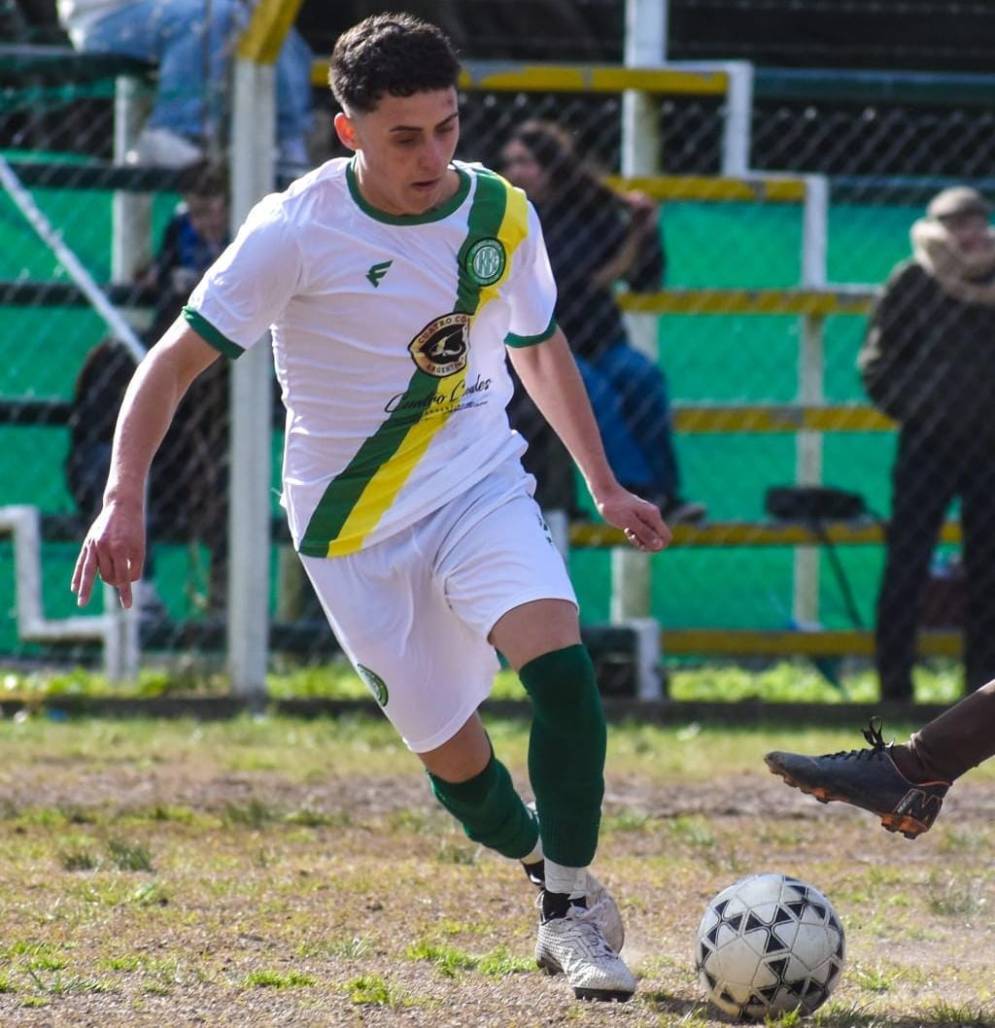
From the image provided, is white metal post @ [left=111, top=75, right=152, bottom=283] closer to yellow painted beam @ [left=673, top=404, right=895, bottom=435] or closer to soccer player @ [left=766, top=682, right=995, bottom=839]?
yellow painted beam @ [left=673, top=404, right=895, bottom=435]

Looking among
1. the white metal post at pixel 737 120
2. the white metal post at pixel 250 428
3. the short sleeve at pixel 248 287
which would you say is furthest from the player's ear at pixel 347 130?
the white metal post at pixel 737 120

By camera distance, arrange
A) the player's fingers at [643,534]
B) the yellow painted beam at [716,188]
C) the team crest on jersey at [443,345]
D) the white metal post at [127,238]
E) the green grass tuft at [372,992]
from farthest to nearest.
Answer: the yellow painted beam at [716,188] < the white metal post at [127,238] < the player's fingers at [643,534] < the team crest on jersey at [443,345] < the green grass tuft at [372,992]

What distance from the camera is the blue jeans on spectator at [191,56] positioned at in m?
8.77

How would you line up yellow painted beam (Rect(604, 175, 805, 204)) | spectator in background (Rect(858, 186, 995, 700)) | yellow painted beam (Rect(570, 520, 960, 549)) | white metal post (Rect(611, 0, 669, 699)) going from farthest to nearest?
white metal post (Rect(611, 0, 669, 699)), yellow painted beam (Rect(604, 175, 805, 204)), yellow painted beam (Rect(570, 520, 960, 549)), spectator in background (Rect(858, 186, 995, 700))

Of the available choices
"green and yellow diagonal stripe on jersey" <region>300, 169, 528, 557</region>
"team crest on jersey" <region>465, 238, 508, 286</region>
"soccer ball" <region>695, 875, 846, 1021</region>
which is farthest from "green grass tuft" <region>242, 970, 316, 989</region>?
"team crest on jersey" <region>465, 238, 508, 286</region>

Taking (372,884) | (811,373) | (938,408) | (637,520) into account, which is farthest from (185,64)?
(637,520)

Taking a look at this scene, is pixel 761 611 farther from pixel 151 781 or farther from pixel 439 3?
pixel 151 781

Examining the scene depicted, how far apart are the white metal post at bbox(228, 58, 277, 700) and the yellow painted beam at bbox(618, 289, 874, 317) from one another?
175 cm

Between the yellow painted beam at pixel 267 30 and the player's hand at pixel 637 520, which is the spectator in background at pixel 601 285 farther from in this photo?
the player's hand at pixel 637 520

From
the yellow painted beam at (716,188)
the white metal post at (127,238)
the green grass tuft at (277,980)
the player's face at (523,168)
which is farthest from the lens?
the yellow painted beam at (716,188)

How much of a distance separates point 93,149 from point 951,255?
383 cm

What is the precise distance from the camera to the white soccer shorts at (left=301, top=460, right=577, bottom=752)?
4.28 meters

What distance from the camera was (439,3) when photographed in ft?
36.8

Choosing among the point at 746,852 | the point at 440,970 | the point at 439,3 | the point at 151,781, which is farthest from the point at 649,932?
the point at 439,3
